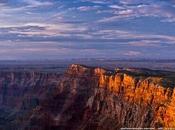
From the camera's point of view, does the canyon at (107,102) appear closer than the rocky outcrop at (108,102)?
No

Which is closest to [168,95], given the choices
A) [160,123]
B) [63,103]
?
[160,123]

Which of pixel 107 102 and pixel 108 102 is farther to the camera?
pixel 107 102

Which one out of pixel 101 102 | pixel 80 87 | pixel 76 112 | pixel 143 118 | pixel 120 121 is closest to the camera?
pixel 143 118

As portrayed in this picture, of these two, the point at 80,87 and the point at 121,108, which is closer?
the point at 121,108

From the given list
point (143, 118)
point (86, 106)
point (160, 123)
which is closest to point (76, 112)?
point (86, 106)

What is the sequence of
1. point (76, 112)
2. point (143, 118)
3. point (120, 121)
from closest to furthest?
point (143, 118) < point (120, 121) < point (76, 112)

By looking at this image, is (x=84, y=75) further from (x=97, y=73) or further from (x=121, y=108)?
(x=121, y=108)

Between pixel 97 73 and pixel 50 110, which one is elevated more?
pixel 97 73

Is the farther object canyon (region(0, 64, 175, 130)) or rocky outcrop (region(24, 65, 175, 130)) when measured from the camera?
canyon (region(0, 64, 175, 130))

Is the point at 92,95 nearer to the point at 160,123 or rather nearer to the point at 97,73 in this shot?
the point at 97,73
